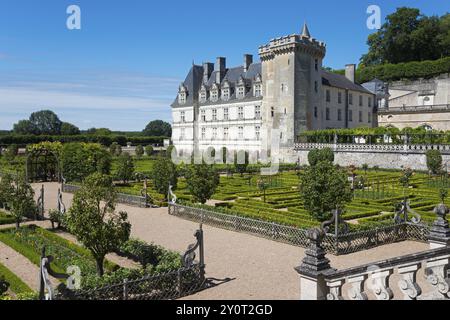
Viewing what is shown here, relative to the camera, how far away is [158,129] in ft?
348

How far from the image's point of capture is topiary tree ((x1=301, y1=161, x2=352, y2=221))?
14.8 metres

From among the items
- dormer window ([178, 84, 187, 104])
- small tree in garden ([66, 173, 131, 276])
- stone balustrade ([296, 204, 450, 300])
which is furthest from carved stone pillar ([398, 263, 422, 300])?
dormer window ([178, 84, 187, 104])

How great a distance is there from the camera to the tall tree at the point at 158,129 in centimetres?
10506

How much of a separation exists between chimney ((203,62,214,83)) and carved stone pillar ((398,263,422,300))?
51.9 m

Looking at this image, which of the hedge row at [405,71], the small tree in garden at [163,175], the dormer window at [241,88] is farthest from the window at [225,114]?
the small tree in garden at [163,175]

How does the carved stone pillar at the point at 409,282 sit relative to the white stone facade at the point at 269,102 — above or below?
below

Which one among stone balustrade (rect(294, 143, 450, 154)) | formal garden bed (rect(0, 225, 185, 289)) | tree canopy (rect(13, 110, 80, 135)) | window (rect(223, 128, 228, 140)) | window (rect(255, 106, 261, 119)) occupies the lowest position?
formal garden bed (rect(0, 225, 185, 289))

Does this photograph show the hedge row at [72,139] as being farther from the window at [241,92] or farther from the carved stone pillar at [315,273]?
the carved stone pillar at [315,273]

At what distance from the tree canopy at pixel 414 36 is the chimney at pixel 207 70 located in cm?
3092

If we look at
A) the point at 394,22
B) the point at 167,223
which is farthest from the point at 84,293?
the point at 394,22

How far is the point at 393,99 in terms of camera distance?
195ft

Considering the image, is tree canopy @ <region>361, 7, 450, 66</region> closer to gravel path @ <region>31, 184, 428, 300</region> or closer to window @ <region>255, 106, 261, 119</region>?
window @ <region>255, 106, 261, 119</region>
